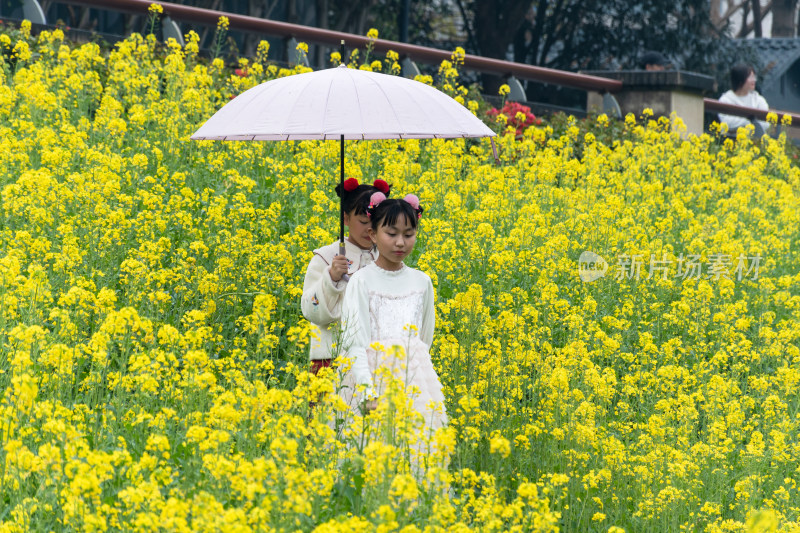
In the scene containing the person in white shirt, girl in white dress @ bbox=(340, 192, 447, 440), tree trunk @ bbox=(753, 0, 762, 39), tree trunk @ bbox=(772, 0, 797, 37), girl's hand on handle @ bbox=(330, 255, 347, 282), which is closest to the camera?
girl in white dress @ bbox=(340, 192, 447, 440)

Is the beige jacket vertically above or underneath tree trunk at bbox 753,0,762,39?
underneath

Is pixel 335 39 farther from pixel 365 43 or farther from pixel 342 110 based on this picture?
pixel 342 110

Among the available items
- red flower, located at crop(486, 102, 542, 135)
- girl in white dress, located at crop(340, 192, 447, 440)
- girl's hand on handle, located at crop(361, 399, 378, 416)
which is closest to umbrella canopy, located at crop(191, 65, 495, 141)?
girl in white dress, located at crop(340, 192, 447, 440)

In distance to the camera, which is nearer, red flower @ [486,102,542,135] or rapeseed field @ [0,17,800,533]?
rapeseed field @ [0,17,800,533]

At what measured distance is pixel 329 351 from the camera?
4.77m

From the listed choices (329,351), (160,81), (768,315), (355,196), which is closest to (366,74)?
(355,196)

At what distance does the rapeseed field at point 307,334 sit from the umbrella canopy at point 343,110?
841mm

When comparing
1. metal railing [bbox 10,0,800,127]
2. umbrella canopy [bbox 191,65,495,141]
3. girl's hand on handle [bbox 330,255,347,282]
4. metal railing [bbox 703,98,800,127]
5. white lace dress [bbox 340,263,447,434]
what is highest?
metal railing [bbox 10,0,800,127]

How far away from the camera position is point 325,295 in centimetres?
466

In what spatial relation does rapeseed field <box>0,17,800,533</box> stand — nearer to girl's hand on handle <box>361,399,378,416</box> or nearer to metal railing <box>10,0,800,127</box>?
girl's hand on handle <box>361,399,378,416</box>

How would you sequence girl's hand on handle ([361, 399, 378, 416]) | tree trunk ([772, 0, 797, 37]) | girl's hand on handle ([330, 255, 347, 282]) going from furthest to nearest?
tree trunk ([772, 0, 797, 37]) < girl's hand on handle ([330, 255, 347, 282]) < girl's hand on handle ([361, 399, 378, 416])

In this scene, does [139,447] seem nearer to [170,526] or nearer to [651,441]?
[170,526]

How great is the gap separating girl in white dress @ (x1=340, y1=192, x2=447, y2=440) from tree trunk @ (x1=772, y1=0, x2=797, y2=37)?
107 ft

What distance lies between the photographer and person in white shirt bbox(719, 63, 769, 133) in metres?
14.3
